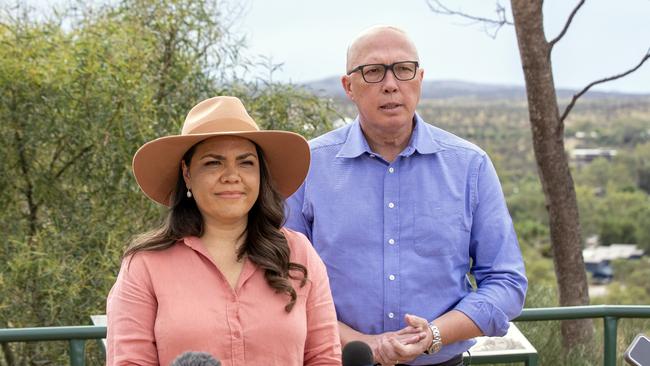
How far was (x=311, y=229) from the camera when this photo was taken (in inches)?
135

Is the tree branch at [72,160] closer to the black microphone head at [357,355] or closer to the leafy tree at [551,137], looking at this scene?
the leafy tree at [551,137]

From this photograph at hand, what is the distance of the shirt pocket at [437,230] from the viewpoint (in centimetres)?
329

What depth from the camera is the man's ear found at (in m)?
3.39

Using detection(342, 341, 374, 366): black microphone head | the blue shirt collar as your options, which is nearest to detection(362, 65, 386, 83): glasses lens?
the blue shirt collar

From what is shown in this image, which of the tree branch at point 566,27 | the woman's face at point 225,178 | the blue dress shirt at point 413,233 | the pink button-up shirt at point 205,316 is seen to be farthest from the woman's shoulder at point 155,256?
the tree branch at point 566,27

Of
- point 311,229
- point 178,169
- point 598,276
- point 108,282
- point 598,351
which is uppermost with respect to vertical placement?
point 178,169


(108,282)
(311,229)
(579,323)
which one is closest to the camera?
(311,229)

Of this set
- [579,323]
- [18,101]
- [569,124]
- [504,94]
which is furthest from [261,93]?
[504,94]

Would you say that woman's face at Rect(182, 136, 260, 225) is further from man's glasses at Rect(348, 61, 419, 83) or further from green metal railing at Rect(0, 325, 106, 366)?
green metal railing at Rect(0, 325, 106, 366)

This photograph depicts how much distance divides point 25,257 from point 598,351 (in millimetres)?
3291

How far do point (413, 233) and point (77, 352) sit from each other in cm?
161

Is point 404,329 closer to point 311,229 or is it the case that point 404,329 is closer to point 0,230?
point 311,229

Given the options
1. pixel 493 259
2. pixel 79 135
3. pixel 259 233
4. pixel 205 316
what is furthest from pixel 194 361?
pixel 79 135

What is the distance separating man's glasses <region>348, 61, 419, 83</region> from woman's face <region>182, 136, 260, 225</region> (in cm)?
54
